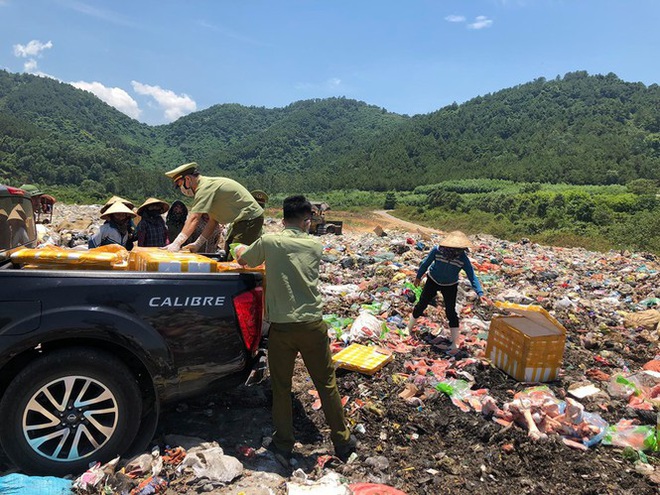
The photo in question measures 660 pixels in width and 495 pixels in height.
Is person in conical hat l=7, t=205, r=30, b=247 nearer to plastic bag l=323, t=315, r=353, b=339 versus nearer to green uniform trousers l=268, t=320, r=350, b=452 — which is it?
green uniform trousers l=268, t=320, r=350, b=452

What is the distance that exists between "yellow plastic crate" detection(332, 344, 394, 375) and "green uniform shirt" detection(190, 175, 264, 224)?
5.63ft

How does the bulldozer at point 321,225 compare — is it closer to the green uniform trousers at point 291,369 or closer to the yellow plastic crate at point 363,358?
the yellow plastic crate at point 363,358

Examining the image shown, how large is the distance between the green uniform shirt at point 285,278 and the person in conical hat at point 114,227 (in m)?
2.53

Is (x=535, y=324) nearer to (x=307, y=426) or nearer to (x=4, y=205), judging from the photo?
(x=307, y=426)

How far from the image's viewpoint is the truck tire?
2.44 metres

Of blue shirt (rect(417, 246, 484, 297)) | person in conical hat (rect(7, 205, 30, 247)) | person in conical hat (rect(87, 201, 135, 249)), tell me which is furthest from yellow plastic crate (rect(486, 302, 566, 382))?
person in conical hat (rect(7, 205, 30, 247))

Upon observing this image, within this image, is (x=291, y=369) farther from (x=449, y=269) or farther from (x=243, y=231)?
(x=449, y=269)

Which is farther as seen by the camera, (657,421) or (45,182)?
(45,182)

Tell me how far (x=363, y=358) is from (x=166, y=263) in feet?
8.18

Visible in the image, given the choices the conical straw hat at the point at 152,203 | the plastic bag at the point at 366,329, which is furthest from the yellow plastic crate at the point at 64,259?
the plastic bag at the point at 366,329

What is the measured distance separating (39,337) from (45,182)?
87447mm

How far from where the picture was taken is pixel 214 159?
140m

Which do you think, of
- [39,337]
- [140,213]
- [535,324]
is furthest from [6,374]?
[535,324]

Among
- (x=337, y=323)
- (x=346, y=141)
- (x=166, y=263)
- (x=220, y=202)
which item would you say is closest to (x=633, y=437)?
(x=337, y=323)
